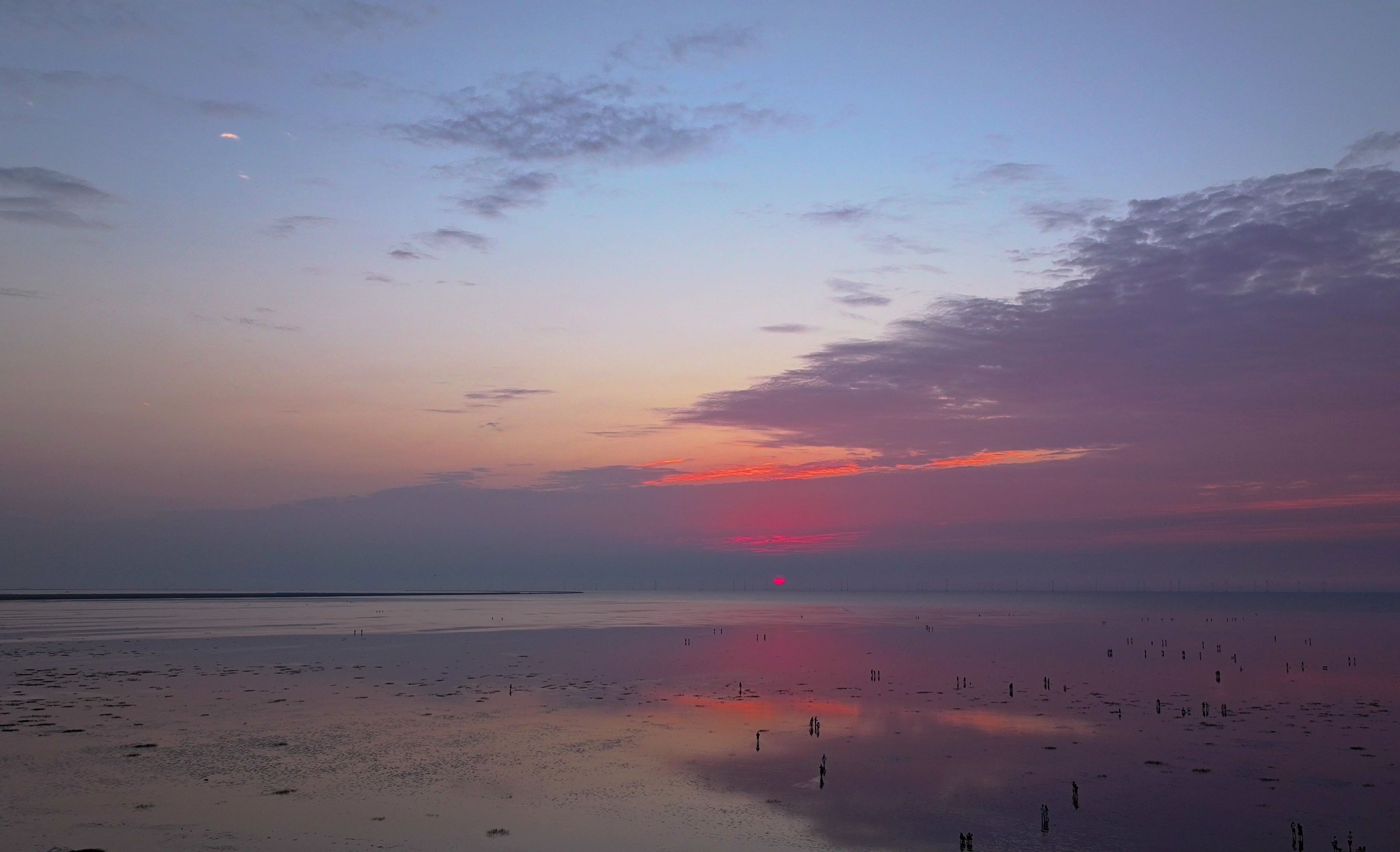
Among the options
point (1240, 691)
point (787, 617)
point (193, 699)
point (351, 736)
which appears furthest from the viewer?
point (787, 617)

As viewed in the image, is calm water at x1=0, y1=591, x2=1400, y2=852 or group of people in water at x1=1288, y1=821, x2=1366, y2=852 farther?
calm water at x1=0, y1=591, x2=1400, y2=852

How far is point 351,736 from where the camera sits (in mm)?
39969

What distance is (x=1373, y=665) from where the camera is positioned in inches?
3017

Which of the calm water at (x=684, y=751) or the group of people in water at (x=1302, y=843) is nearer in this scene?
the group of people in water at (x=1302, y=843)

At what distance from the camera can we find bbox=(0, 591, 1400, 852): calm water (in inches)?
1053

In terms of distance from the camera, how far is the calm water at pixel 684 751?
1053 inches

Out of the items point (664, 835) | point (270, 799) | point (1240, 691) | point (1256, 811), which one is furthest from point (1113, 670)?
point (270, 799)

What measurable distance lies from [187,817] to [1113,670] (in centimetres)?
6634

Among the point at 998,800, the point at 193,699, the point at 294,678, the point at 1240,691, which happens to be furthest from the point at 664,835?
the point at 1240,691

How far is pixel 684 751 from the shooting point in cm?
3784

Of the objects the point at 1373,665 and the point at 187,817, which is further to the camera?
the point at 1373,665

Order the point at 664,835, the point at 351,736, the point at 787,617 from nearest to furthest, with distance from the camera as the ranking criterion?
the point at 664,835
the point at 351,736
the point at 787,617

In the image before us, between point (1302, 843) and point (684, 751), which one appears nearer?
point (1302, 843)

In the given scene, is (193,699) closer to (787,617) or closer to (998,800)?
(998,800)
